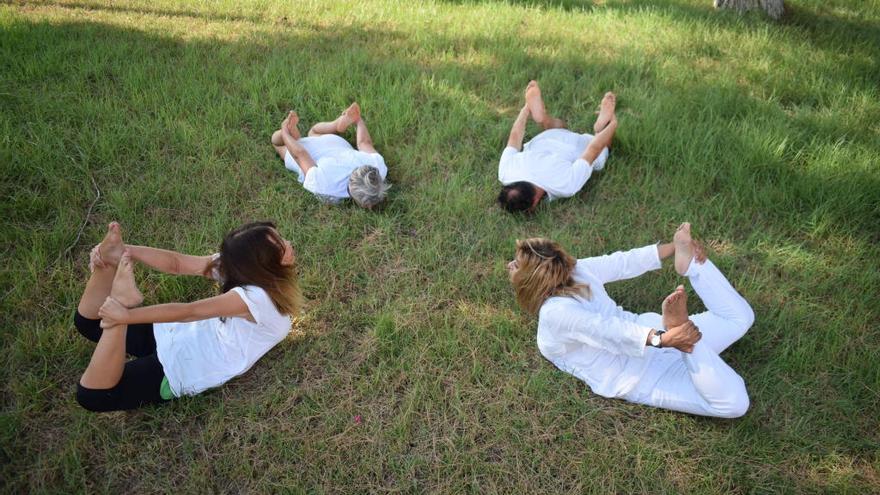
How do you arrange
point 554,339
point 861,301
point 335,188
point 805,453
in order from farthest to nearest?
point 335,188 < point 861,301 < point 554,339 < point 805,453

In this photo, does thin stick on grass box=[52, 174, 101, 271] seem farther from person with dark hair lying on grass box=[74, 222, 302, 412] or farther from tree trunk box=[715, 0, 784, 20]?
tree trunk box=[715, 0, 784, 20]

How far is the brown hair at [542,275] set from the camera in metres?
3.09

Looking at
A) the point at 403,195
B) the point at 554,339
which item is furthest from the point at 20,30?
the point at 554,339

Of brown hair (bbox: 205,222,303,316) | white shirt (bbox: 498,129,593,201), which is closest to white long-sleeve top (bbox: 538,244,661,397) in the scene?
white shirt (bbox: 498,129,593,201)

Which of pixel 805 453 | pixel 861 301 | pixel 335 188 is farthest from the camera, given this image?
pixel 335 188

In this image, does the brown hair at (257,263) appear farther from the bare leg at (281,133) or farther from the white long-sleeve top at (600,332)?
the bare leg at (281,133)

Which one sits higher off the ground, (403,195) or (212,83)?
(212,83)

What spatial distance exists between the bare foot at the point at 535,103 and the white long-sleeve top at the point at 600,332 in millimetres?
1688

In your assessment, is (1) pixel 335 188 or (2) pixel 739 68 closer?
(1) pixel 335 188

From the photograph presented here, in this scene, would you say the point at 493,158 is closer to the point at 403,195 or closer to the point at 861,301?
the point at 403,195

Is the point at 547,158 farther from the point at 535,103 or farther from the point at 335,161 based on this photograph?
the point at 335,161

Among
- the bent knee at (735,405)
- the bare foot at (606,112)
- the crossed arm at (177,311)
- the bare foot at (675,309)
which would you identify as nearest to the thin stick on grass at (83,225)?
the crossed arm at (177,311)

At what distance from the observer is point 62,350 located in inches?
131

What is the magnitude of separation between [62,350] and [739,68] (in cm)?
590
